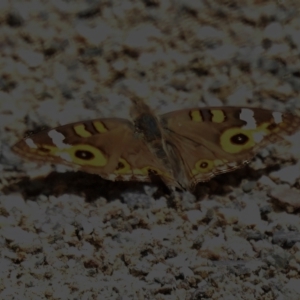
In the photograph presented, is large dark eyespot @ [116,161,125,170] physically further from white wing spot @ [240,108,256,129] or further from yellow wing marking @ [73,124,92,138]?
white wing spot @ [240,108,256,129]

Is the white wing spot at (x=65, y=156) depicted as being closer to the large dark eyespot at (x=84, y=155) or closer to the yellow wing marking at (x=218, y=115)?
the large dark eyespot at (x=84, y=155)

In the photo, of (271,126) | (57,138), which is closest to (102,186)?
(57,138)

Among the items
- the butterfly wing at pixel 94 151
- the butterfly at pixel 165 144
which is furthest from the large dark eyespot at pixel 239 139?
the butterfly wing at pixel 94 151

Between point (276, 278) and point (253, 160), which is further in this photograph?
point (253, 160)

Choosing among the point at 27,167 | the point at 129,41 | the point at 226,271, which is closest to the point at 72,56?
the point at 129,41

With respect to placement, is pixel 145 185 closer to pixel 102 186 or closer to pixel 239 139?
pixel 102 186

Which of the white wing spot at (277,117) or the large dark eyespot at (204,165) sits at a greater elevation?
the white wing spot at (277,117)

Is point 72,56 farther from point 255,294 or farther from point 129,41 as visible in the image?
point 255,294
